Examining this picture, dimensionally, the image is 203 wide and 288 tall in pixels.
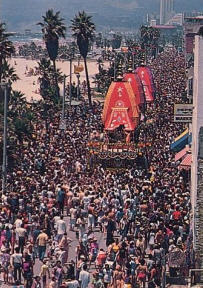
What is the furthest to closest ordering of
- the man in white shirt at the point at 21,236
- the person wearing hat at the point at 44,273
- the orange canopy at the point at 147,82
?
1. the orange canopy at the point at 147,82
2. the man in white shirt at the point at 21,236
3. the person wearing hat at the point at 44,273

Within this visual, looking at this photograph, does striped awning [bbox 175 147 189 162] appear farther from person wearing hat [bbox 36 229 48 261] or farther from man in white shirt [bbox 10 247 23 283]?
man in white shirt [bbox 10 247 23 283]

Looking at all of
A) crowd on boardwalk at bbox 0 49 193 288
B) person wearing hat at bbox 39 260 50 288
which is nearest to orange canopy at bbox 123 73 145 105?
crowd on boardwalk at bbox 0 49 193 288

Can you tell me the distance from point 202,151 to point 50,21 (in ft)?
170

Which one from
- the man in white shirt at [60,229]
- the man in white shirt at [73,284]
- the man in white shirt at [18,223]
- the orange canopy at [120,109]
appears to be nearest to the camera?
the man in white shirt at [73,284]

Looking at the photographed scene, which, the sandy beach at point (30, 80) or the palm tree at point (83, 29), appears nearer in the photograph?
the palm tree at point (83, 29)

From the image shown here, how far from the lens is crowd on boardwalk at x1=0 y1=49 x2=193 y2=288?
2084 centimetres

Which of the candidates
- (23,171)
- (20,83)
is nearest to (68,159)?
(23,171)

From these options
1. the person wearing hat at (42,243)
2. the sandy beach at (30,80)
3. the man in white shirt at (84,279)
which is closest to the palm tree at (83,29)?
the sandy beach at (30,80)

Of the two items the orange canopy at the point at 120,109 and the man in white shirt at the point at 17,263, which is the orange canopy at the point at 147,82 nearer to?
the orange canopy at the point at 120,109

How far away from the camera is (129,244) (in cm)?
2258

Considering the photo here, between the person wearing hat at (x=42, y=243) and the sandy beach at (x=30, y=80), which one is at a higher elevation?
the person wearing hat at (x=42, y=243)

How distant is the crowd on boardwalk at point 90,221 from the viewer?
20844 mm

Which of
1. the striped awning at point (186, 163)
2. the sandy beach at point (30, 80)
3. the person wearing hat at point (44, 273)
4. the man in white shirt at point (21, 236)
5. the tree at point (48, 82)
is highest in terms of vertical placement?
the tree at point (48, 82)

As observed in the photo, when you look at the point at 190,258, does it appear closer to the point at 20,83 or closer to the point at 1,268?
the point at 1,268
